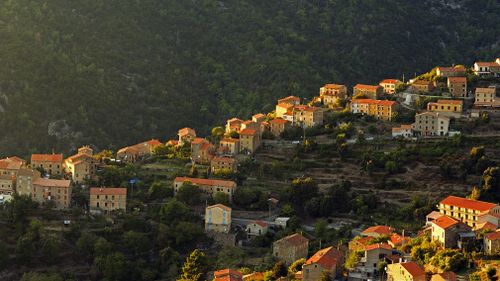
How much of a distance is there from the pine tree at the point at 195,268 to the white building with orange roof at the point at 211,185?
8878mm

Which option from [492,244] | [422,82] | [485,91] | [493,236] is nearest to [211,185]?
[422,82]

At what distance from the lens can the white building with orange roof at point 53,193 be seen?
209 ft

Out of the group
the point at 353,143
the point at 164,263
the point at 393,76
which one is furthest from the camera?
the point at 393,76

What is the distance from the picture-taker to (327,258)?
51.4 m

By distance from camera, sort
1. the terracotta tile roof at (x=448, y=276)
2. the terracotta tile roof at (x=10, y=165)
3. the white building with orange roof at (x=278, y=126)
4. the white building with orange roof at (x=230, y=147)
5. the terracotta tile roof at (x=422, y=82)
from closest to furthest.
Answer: the terracotta tile roof at (x=448, y=276) → the terracotta tile roof at (x=10, y=165) → the white building with orange roof at (x=230, y=147) → the white building with orange roof at (x=278, y=126) → the terracotta tile roof at (x=422, y=82)

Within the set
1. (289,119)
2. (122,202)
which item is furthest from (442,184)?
(122,202)

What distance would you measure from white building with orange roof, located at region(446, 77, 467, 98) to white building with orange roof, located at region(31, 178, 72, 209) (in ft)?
83.2

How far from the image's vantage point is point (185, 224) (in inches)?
2443

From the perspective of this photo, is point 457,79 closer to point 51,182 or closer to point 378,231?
point 378,231

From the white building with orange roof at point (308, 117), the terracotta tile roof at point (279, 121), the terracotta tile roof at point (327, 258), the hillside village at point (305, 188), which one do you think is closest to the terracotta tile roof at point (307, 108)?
the white building with orange roof at point (308, 117)

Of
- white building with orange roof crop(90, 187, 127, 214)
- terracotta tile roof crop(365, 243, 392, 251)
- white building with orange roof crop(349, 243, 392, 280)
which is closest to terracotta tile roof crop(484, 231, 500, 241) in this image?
white building with orange roof crop(349, 243, 392, 280)

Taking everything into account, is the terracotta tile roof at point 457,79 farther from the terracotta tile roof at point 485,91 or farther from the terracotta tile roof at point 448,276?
the terracotta tile roof at point 448,276

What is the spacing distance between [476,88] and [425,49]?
48.5m

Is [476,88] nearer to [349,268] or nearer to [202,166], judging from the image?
[202,166]
